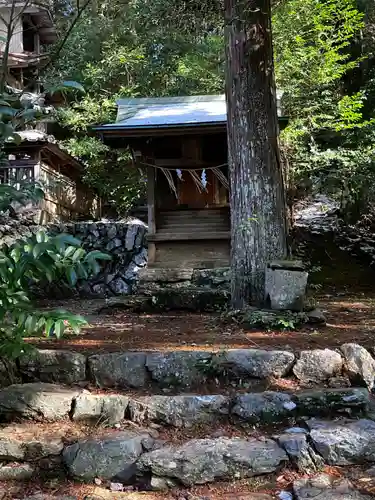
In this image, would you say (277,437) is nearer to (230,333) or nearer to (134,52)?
(230,333)

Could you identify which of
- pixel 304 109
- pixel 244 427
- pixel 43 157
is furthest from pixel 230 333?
pixel 43 157

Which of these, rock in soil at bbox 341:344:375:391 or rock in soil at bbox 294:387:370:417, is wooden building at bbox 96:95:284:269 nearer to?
rock in soil at bbox 341:344:375:391

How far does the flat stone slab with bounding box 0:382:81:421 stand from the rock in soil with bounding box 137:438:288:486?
66cm

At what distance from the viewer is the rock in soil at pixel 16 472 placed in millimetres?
2547

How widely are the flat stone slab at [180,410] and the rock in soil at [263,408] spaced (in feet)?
0.29

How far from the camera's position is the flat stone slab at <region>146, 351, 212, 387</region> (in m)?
3.34

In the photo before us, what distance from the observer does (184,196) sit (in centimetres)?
1003

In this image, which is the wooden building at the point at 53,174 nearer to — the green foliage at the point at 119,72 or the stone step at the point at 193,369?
the green foliage at the point at 119,72

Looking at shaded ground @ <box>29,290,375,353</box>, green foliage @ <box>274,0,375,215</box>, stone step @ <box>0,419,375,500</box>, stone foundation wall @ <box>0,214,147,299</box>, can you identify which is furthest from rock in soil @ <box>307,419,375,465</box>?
stone foundation wall @ <box>0,214,147,299</box>

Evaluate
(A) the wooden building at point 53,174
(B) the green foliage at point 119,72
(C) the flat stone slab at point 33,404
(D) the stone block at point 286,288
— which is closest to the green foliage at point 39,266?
(C) the flat stone slab at point 33,404

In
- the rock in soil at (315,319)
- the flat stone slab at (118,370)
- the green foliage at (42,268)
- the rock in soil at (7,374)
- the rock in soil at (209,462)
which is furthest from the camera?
the rock in soil at (315,319)

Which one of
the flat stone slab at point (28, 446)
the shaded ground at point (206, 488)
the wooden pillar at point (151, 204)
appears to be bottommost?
the shaded ground at point (206, 488)

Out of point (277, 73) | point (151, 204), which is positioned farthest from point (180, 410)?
point (277, 73)

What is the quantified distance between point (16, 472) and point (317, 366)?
2065 mm
